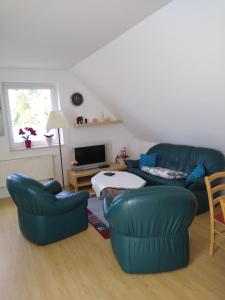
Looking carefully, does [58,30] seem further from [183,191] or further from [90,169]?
[90,169]

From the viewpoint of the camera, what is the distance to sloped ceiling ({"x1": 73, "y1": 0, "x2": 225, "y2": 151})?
84.3 inches

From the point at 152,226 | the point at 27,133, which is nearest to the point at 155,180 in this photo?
the point at 152,226

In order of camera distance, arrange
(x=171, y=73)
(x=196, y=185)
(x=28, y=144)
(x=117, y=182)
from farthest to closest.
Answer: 1. (x=28, y=144)
2. (x=117, y=182)
3. (x=196, y=185)
4. (x=171, y=73)

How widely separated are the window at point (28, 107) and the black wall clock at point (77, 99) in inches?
14.4

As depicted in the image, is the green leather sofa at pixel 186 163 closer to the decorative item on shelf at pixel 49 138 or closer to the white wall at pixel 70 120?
the white wall at pixel 70 120

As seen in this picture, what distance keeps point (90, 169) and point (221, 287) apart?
3.26 metres

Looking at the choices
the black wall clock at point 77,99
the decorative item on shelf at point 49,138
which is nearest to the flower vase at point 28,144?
the decorative item on shelf at point 49,138

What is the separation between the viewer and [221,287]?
6.72 ft

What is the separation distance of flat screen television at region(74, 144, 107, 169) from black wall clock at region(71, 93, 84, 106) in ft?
3.08

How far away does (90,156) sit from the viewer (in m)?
5.00

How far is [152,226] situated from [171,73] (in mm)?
1879

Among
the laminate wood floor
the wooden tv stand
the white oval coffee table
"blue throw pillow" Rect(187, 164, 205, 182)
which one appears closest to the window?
the wooden tv stand

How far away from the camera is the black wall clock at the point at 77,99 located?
15.9ft

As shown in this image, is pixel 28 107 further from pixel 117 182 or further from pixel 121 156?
pixel 117 182
